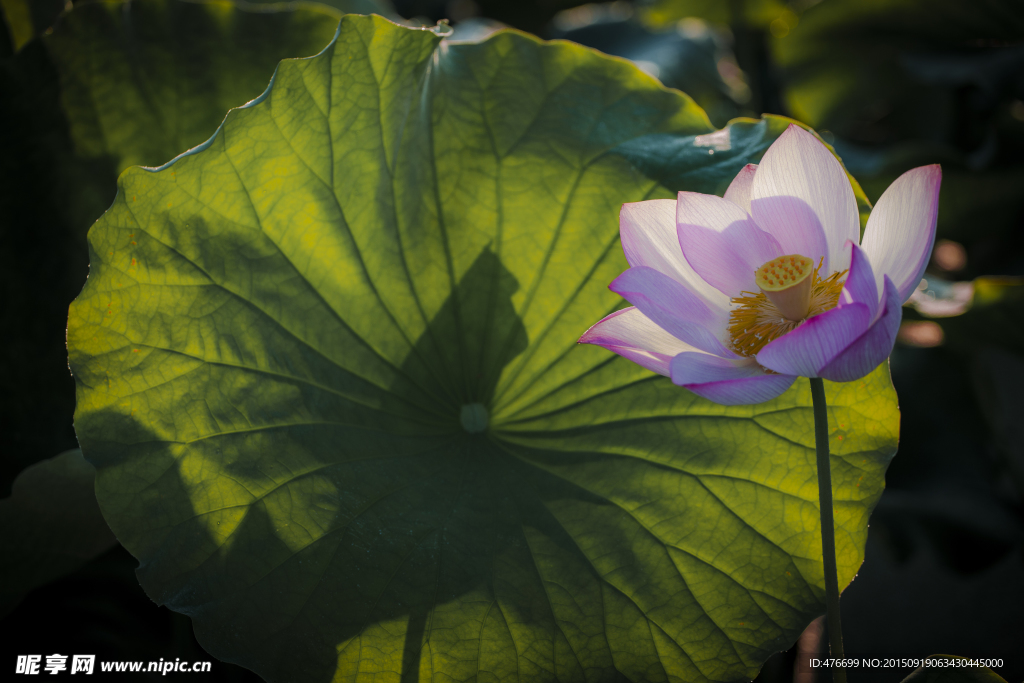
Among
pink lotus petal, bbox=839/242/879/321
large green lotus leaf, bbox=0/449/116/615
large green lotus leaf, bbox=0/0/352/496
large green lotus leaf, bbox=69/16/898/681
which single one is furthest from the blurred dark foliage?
pink lotus petal, bbox=839/242/879/321

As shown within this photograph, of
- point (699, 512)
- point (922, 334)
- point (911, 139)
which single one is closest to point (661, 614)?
point (699, 512)

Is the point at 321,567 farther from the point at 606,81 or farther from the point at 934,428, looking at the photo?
the point at 934,428

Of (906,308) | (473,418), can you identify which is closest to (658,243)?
(473,418)

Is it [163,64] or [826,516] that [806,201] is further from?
[163,64]

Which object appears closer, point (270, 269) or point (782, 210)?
point (782, 210)

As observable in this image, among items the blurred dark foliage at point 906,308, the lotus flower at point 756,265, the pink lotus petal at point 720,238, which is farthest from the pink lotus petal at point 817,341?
the blurred dark foliage at point 906,308

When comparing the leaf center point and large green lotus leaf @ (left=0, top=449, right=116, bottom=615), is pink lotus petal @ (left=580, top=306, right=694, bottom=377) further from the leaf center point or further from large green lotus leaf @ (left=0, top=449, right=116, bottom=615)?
large green lotus leaf @ (left=0, top=449, right=116, bottom=615)

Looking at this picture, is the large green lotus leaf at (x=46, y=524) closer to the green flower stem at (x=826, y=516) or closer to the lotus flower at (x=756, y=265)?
the lotus flower at (x=756, y=265)
